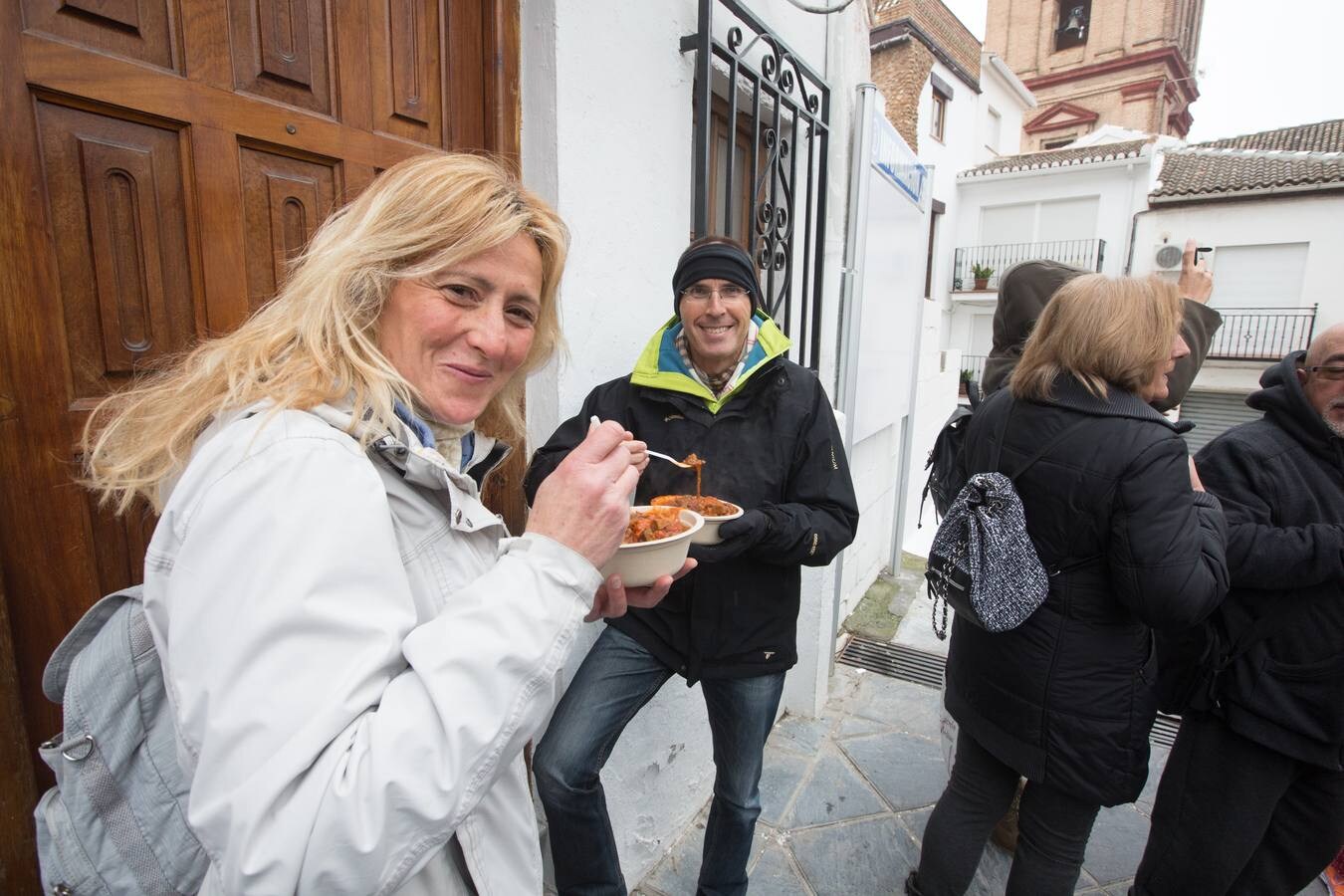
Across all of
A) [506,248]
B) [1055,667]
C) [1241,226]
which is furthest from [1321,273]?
[506,248]

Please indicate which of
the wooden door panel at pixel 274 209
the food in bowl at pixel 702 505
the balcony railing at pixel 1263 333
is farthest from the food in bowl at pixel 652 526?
the balcony railing at pixel 1263 333

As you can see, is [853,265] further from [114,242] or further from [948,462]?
[114,242]

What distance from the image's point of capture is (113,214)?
4.25 feet

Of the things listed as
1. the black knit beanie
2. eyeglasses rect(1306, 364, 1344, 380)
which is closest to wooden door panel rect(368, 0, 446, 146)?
the black knit beanie

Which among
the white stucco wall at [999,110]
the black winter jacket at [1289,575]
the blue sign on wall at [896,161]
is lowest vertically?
the black winter jacket at [1289,575]

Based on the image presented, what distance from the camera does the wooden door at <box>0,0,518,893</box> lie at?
1177 mm

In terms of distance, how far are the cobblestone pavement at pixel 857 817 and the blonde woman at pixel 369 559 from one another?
2.04 meters

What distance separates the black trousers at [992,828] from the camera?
2.03m

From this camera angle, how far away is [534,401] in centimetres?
223

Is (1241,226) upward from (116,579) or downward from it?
upward

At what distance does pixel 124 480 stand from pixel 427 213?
1.94ft

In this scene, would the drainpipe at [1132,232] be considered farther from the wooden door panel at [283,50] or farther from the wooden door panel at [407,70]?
the wooden door panel at [283,50]

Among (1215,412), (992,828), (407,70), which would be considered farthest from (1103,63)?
(407,70)

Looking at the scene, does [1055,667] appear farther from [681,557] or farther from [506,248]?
[506,248]
